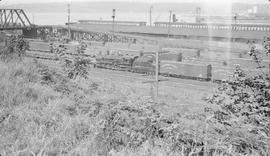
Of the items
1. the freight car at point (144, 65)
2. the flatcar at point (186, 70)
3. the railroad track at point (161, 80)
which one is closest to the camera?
the railroad track at point (161, 80)

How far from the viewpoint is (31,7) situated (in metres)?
80.5

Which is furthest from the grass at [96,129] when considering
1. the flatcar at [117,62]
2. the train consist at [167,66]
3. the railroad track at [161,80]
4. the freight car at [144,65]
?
the flatcar at [117,62]

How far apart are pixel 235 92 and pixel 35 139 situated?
17.5 ft

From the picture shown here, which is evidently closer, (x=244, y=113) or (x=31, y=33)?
(x=244, y=113)

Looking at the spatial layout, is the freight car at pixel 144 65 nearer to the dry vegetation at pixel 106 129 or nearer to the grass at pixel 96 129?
the dry vegetation at pixel 106 129

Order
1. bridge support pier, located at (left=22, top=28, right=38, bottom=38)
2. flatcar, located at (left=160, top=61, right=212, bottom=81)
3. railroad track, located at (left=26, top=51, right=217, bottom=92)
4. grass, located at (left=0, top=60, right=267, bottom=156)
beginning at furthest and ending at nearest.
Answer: bridge support pier, located at (left=22, top=28, right=38, bottom=38) → flatcar, located at (left=160, top=61, right=212, bottom=81) → railroad track, located at (left=26, top=51, right=217, bottom=92) → grass, located at (left=0, top=60, right=267, bottom=156)

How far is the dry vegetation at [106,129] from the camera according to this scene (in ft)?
13.1

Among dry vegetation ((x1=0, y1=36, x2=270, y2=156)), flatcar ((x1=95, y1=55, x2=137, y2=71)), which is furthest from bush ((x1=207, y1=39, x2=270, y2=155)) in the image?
flatcar ((x1=95, y1=55, x2=137, y2=71))

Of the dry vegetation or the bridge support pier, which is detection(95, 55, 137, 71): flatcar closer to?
the dry vegetation

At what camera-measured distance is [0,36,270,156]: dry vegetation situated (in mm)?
3986

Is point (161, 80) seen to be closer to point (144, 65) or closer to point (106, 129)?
point (144, 65)

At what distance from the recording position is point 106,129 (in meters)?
4.55

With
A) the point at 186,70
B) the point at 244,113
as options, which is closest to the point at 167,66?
the point at 186,70

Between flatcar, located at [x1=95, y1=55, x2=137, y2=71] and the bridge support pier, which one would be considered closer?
flatcar, located at [x1=95, y1=55, x2=137, y2=71]
